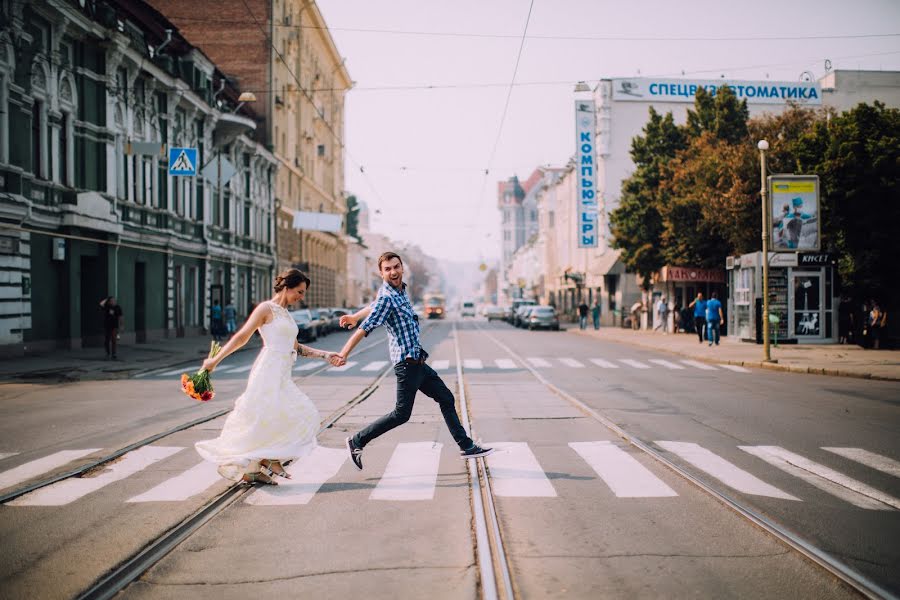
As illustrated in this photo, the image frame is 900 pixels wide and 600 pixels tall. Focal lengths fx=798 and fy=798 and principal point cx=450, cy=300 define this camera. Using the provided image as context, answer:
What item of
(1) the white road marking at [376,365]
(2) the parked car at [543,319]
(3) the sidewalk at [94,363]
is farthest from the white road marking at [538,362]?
(2) the parked car at [543,319]

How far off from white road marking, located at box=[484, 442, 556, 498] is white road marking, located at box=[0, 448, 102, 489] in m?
4.21

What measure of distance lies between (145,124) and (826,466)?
94.4 ft

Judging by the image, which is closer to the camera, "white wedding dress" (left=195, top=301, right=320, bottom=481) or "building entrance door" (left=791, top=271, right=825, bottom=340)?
"white wedding dress" (left=195, top=301, right=320, bottom=481)

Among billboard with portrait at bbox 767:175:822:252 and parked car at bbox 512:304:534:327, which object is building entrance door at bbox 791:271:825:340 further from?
parked car at bbox 512:304:534:327

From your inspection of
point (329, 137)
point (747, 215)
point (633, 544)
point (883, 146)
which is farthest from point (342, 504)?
point (329, 137)

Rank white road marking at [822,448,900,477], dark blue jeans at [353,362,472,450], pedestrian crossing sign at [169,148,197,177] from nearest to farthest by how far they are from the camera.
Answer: dark blue jeans at [353,362,472,450] → white road marking at [822,448,900,477] → pedestrian crossing sign at [169,148,197,177]

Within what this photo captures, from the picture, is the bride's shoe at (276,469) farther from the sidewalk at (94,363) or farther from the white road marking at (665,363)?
the white road marking at (665,363)

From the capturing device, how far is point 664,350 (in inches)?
1106

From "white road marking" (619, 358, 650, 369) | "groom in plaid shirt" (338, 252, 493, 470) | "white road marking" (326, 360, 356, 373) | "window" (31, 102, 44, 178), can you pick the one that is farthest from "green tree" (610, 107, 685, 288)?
"groom in plaid shirt" (338, 252, 493, 470)

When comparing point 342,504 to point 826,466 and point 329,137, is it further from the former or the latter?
point 329,137

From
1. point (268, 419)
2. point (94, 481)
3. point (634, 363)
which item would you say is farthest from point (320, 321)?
point (268, 419)

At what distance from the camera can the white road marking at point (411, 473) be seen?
254 inches

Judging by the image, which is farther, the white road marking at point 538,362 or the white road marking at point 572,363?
the white road marking at point 538,362

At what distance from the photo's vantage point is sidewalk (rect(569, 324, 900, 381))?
18.5m
